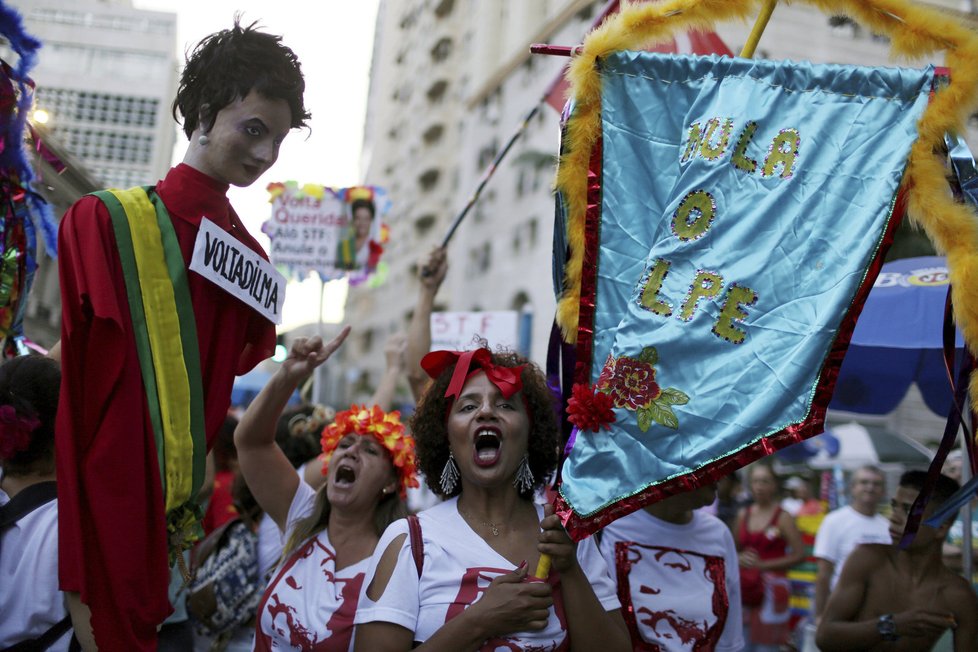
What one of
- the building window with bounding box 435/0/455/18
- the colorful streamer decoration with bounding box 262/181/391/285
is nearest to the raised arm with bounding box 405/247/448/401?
the colorful streamer decoration with bounding box 262/181/391/285

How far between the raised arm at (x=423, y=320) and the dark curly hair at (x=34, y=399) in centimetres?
146

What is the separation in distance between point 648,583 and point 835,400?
2.24 meters

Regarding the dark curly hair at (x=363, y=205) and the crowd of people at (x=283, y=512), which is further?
the dark curly hair at (x=363, y=205)

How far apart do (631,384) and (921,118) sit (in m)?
1.12

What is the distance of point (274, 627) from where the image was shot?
10.6 ft

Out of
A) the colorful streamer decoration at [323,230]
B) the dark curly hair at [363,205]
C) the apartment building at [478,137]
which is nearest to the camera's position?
the colorful streamer decoration at [323,230]

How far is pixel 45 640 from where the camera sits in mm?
2561

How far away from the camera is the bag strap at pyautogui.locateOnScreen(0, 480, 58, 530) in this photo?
267 cm

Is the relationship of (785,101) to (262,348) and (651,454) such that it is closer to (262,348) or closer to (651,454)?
(651,454)

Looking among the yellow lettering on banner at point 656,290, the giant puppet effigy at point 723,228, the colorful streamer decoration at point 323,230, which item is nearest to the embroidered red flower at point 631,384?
the giant puppet effigy at point 723,228

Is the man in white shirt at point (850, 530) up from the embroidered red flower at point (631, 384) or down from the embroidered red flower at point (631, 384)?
down

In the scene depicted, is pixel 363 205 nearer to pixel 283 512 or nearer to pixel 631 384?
pixel 283 512

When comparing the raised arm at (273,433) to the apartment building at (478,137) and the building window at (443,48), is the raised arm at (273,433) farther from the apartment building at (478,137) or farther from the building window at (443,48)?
the building window at (443,48)

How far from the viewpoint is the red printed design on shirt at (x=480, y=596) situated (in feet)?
8.23
